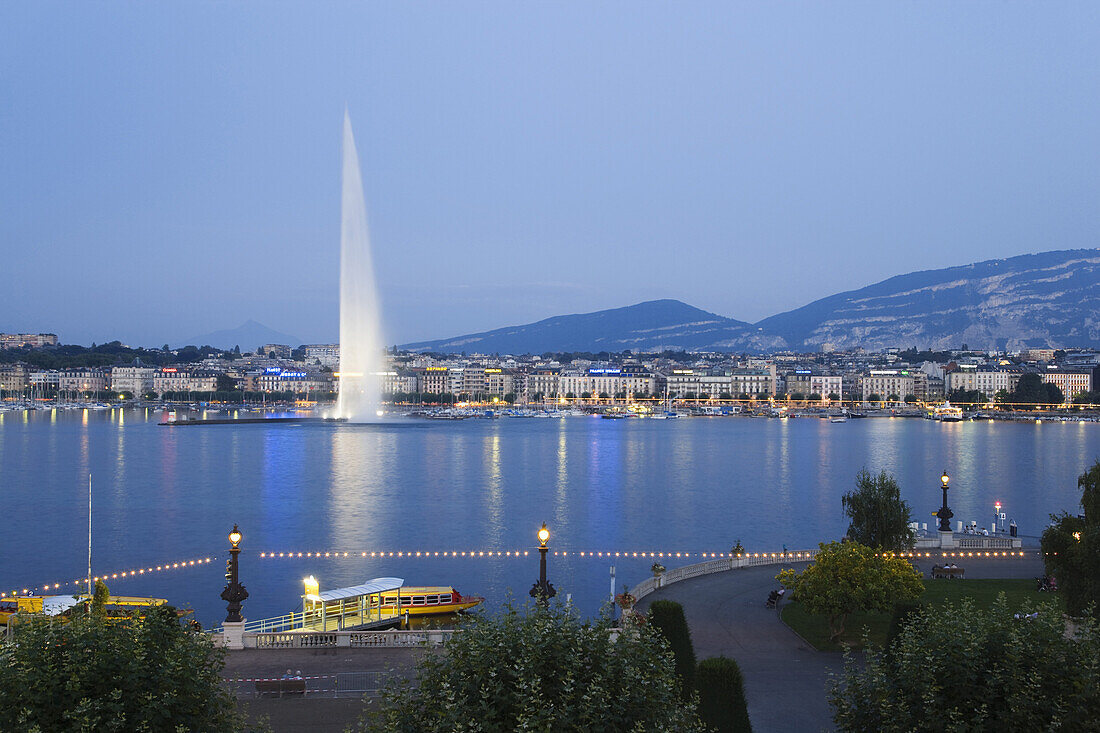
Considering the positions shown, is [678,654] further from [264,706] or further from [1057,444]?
[1057,444]

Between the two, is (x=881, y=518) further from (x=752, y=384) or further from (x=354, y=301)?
(x=752, y=384)

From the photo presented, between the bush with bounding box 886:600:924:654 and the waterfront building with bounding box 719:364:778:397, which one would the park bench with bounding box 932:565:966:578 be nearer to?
the bush with bounding box 886:600:924:654

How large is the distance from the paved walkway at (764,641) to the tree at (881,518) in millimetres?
829

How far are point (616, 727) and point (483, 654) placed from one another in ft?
2.98

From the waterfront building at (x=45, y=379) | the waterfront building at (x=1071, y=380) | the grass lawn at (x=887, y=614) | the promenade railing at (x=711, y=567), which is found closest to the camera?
the grass lawn at (x=887, y=614)

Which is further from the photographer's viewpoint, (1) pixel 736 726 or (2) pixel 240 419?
(2) pixel 240 419

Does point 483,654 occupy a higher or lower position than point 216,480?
higher

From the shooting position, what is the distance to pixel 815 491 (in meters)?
45.2

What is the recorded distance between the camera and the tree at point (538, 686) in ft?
18.0

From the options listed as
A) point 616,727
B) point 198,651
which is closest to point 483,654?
point 616,727

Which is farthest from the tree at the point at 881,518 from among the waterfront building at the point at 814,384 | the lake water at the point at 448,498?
the waterfront building at the point at 814,384

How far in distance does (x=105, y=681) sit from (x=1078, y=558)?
39.7 ft

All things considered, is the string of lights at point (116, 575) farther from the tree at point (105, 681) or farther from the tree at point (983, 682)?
the tree at point (983, 682)

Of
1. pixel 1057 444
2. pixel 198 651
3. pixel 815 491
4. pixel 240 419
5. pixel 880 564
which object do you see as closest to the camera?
pixel 198 651
